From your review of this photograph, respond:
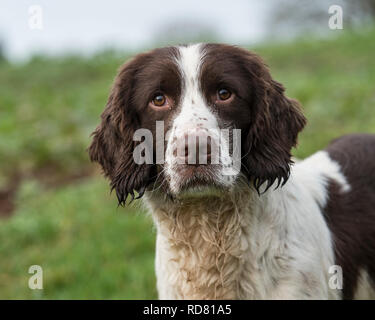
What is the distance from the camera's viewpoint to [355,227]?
3688 millimetres

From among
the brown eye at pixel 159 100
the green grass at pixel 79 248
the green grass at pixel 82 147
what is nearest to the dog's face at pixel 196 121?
the brown eye at pixel 159 100

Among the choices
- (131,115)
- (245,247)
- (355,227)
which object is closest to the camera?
(245,247)

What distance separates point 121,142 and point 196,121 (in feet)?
2.00

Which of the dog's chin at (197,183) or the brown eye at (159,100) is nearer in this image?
the dog's chin at (197,183)

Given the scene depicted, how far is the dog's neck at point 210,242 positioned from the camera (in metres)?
3.36

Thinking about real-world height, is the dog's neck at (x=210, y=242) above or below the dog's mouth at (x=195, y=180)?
below

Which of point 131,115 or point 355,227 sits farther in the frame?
point 355,227

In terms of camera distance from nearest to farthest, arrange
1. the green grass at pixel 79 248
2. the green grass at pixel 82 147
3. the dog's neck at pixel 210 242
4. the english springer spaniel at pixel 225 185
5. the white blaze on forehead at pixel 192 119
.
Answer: the white blaze on forehead at pixel 192 119, the english springer spaniel at pixel 225 185, the dog's neck at pixel 210 242, the green grass at pixel 79 248, the green grass at pixel 82 147

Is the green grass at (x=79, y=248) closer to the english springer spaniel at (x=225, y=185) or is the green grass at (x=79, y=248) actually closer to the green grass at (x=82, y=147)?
the green grass at (x=82, y=147)

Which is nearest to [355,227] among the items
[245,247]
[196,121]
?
[245,247]

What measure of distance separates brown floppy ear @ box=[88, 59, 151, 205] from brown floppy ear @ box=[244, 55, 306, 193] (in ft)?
1.80

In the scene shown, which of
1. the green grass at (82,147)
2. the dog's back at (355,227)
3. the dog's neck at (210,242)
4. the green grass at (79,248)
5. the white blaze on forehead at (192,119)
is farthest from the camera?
the green grass at (82,147)

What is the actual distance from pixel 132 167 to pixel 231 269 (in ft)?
2.39

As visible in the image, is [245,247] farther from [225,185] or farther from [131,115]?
[131,115]
